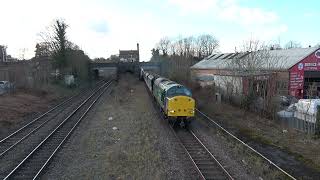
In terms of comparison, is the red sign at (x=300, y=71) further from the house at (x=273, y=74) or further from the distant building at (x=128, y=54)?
the distant building at (x=128, y=54)

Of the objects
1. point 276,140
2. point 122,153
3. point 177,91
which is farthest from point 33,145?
point 276,140

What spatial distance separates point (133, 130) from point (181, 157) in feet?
20.8

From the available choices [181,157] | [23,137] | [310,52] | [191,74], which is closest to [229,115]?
[181,157]

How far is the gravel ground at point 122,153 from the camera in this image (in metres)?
13.3

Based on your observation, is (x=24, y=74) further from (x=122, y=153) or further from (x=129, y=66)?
(x=129, y=66)

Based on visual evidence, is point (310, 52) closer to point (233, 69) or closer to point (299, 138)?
point (233, 69)

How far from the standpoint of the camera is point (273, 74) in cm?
2877

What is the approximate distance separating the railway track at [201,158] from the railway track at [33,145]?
19.7ft

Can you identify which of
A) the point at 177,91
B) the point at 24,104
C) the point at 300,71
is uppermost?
the point at 300,71

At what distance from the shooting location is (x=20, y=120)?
26266 mm

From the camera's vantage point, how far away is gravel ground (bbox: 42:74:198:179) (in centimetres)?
1334

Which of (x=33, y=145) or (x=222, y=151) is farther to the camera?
(x=33, y=145)

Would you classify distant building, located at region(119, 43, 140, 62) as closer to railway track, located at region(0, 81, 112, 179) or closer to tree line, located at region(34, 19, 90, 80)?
tree line, located at region(34, 19, 90, 80)

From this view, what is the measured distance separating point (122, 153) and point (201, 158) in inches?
135
